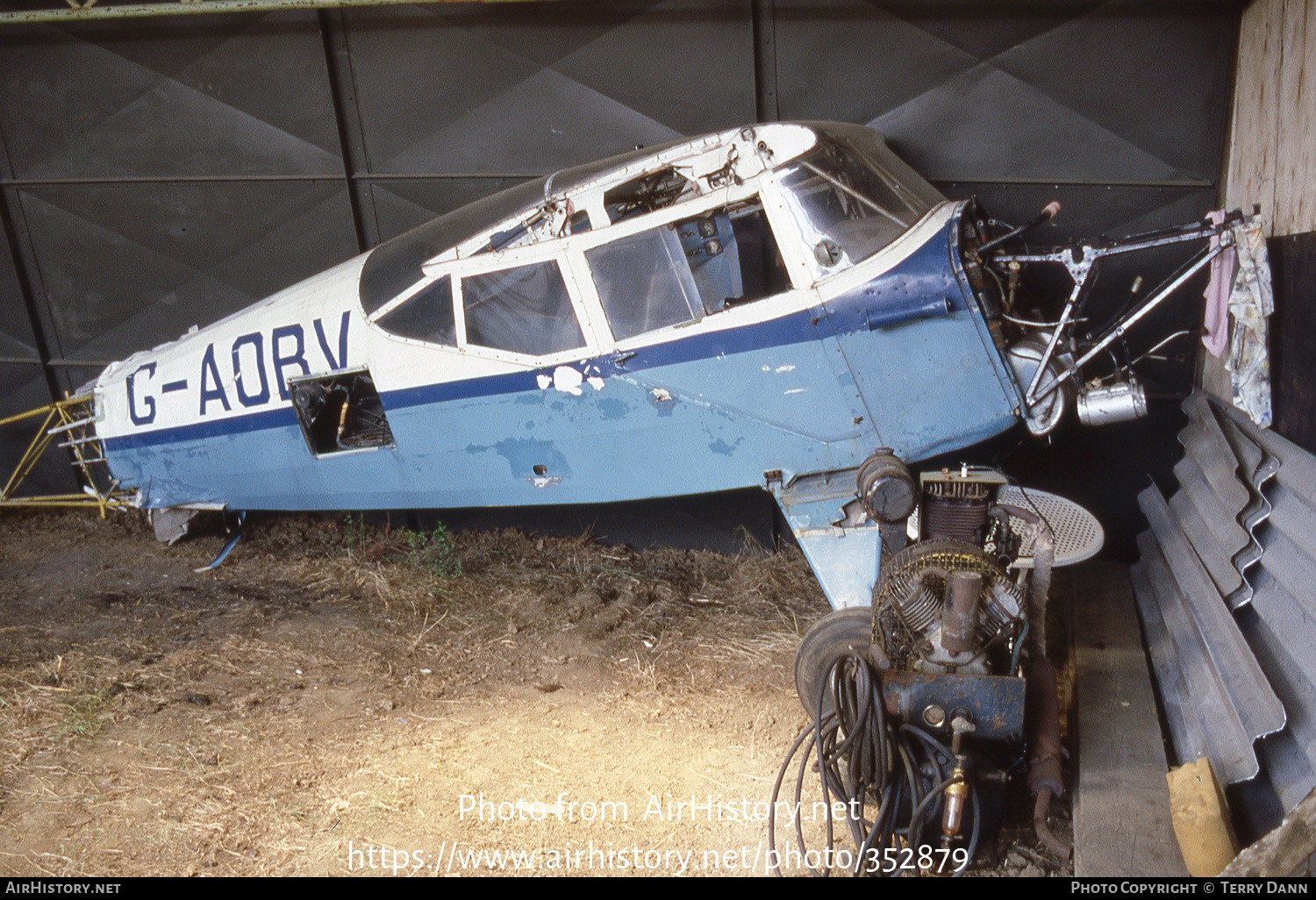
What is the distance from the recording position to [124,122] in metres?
6.50

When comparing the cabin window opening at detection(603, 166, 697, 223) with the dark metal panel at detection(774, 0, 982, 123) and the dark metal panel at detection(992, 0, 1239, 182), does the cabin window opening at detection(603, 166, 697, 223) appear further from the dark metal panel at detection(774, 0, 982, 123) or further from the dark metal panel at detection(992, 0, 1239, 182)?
the dark metal panel at detection(992, 0, 1239, 182)

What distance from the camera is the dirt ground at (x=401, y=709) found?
310 centimetres

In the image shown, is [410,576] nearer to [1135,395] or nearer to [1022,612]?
[1022,612]

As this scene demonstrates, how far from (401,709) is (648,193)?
2.95 meters

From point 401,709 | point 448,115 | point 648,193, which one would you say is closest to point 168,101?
point 448,115

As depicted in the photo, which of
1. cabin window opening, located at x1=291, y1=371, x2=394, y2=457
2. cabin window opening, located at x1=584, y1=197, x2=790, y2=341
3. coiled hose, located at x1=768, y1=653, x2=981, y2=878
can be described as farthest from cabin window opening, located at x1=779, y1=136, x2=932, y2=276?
cabin window opening, located at x1=291, y1=371, x2=394, y2=457

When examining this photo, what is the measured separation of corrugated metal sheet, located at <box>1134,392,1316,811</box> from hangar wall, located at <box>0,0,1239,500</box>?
1.25 m

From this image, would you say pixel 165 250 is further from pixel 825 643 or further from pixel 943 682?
pixel 943 682

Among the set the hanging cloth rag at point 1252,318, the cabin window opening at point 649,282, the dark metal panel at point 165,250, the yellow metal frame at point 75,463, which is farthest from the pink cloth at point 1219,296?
the yellow metal frame at point 75,463

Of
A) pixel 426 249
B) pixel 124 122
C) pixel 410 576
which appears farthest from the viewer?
pixel 124 122

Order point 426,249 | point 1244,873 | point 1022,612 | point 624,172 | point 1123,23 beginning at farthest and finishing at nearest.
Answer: point 1123,23, point 426,249, point 624,172, point 1022,612, point 1244,873

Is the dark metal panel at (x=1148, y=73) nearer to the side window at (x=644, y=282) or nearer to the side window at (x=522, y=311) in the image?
the side window at (x=644, y=282)

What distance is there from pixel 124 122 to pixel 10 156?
1071 millimetres

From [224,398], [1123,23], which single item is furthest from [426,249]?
[1123,23]
